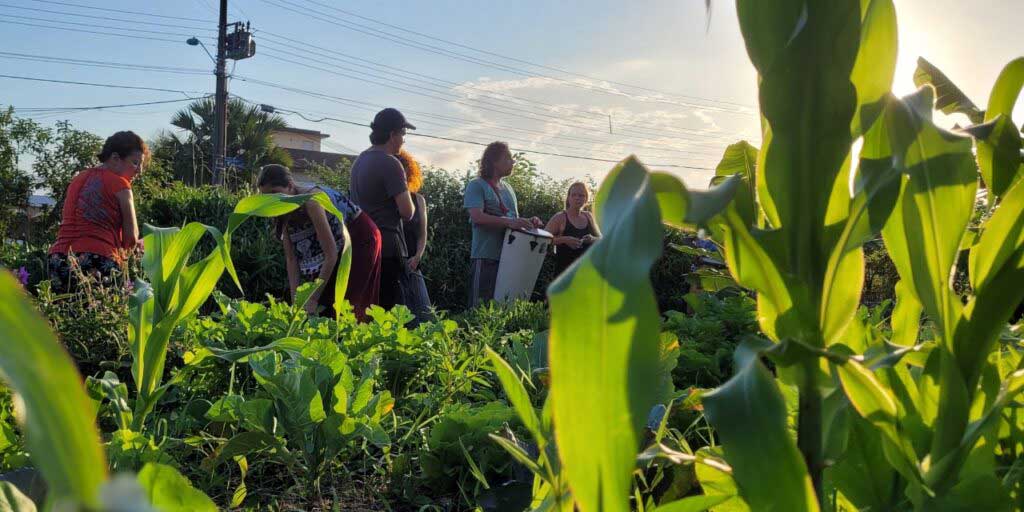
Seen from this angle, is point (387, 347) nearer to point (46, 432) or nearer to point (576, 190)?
point (46, 432)

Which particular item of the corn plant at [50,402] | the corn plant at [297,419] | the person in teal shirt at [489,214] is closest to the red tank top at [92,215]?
the person in teal shirt at [489,214]

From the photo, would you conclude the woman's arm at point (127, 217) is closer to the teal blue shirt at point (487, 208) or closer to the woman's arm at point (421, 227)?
the woman's arm at point (421, 227)

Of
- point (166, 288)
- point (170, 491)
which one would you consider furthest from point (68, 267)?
point (170, 491)

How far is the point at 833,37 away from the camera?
74cm

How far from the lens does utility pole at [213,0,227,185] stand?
82.7 ft

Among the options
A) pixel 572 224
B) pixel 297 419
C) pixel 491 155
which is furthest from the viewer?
pixel 572 224

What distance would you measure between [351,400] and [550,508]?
2.18 feet

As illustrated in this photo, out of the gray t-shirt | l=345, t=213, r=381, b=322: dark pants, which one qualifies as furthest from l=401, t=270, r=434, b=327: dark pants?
l=345, t=213, r=381, b=322: dark pants

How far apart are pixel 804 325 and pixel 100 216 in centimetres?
455

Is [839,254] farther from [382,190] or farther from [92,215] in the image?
[92,215]

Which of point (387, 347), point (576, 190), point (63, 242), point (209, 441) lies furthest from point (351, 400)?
point (576, 190)

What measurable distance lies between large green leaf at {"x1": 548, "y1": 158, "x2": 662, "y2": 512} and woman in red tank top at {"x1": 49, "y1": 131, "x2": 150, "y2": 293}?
14.5 ft

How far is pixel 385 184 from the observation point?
186 inches

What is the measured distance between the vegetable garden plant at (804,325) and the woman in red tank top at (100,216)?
412cm
